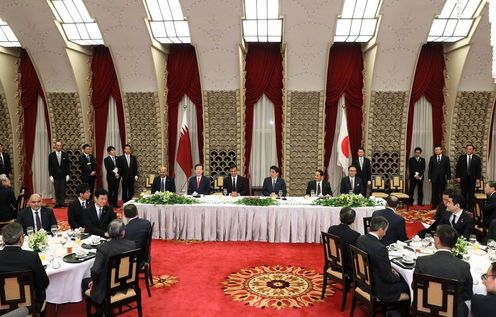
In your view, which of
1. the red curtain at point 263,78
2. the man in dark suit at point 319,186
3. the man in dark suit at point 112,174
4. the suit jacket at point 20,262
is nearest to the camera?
the suit jacket at point 20,262

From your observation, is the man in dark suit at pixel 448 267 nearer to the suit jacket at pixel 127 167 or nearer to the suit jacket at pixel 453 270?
the suit jacket at pixel 453 270

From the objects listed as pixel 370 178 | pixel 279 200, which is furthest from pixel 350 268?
pixel 370 178

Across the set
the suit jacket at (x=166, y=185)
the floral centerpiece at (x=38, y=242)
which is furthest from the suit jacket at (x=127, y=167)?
the floral centerpiece at (x=38, y=242)

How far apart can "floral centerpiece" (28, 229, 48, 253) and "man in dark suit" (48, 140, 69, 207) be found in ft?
25.1

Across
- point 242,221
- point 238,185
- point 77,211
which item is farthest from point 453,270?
point 238,185

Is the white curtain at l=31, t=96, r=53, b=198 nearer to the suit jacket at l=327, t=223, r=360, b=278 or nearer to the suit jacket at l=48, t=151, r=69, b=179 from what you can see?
the suit jacket at l=48, t=151, r=69, b=179

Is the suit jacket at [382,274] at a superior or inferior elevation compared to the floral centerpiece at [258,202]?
inferior

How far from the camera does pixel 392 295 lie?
5109 mm

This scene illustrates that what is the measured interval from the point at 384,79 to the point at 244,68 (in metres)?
4.10

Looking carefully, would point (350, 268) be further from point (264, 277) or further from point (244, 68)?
point (244, 68)

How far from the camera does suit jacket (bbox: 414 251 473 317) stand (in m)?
4.41

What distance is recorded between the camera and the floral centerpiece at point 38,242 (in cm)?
570

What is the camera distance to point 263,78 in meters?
13.4

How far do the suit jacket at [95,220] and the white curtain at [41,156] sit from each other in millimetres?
8281
